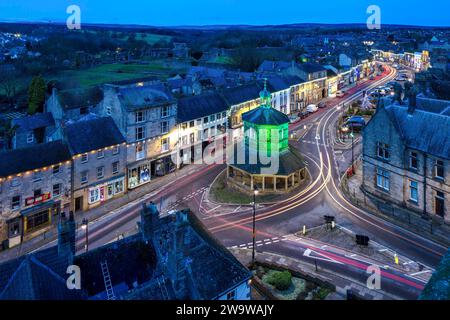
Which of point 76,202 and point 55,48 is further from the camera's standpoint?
point 55,48

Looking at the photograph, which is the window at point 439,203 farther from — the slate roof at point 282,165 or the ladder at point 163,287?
the ladder at point 163,287

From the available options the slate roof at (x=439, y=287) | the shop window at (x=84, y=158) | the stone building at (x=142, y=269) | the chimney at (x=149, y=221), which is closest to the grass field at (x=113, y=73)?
the shop window at (x=84, y=158)

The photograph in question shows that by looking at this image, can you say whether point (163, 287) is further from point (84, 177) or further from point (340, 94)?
point (340, 94)

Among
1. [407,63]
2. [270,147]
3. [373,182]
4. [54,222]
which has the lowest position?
[54,222]

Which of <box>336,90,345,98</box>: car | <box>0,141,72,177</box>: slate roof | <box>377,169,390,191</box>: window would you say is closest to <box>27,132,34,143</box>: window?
<box>0,141,72,177</box>: slate roof
